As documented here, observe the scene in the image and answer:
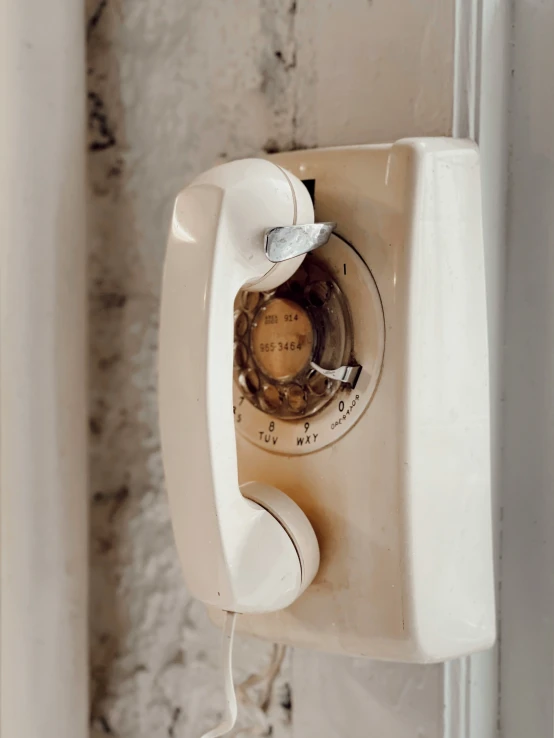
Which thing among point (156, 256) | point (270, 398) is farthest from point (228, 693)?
point (156, 256)

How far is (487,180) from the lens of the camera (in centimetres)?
50

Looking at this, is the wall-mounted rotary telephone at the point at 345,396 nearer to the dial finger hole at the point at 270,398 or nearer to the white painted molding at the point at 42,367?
the dial finger hole at the point at 270,398

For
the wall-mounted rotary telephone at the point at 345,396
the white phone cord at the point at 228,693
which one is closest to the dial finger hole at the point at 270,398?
the wall-mounted rotary telephone at the point at 345,396

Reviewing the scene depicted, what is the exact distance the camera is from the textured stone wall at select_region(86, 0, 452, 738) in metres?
0.55

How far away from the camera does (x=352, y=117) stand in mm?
514

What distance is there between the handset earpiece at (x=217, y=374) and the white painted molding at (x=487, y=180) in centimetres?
12

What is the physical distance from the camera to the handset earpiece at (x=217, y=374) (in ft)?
1.42

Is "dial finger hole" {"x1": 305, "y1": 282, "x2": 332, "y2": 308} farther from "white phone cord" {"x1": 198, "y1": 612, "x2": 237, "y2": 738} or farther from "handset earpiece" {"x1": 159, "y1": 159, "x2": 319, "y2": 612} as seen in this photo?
"white phone cord" {"x1": 198, "y1": 612, "x2": 237, "y2": 738}

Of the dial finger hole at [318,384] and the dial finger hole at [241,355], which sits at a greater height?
the dial finger hole at [241,355]

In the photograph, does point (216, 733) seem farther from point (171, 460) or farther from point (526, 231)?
point (526, 231)

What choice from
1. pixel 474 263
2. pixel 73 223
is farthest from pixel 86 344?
pixel 474 263

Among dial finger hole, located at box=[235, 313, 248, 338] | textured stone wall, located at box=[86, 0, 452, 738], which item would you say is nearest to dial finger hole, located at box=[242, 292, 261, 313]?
dial finger hole, located at box=[235, 313, 248, 338]

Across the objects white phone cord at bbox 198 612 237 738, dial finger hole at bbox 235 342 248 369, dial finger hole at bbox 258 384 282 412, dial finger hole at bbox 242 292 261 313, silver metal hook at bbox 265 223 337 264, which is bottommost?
white phone cord at bbox 198 612 237 738

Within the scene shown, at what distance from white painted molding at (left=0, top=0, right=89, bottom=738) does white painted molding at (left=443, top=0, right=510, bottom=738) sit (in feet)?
0.91
